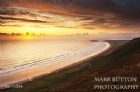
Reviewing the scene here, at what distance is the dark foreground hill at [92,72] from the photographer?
337cm

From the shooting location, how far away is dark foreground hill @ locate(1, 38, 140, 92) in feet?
11.1

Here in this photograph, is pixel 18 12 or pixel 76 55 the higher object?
pixel 18 12

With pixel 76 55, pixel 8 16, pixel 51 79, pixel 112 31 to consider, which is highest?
pixel 8 16

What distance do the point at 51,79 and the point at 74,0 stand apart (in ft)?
3.14

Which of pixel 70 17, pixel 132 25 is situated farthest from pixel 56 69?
pixel 132 25

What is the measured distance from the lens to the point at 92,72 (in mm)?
3455

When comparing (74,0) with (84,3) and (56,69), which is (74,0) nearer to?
(84,3)

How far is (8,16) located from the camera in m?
3.41

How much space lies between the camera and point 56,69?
3.45 metres

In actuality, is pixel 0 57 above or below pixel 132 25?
below

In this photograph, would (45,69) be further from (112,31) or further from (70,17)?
(112,31)

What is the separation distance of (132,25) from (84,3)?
62 cm

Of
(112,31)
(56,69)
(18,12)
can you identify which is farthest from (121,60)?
(18,12)

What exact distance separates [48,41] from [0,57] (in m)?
0.58
